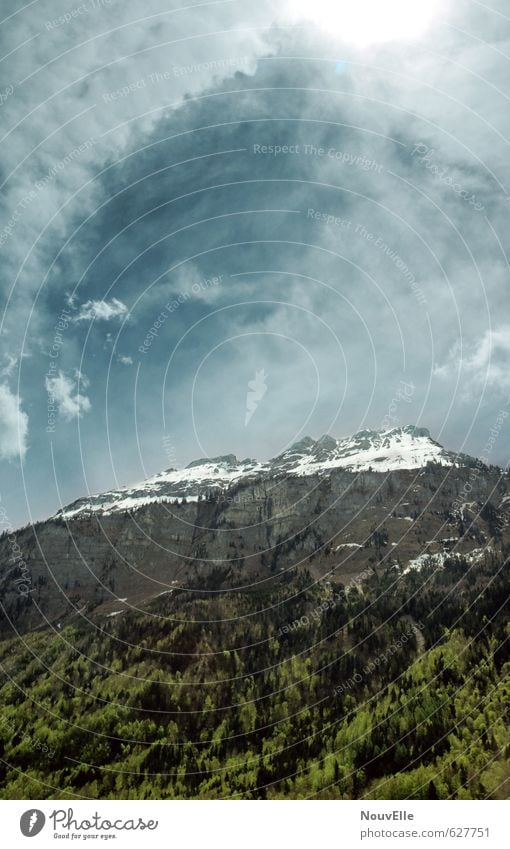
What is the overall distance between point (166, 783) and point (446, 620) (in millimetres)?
88349

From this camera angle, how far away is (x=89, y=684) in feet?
488

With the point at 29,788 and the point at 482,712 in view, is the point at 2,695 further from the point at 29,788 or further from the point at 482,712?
the point at 482,712
